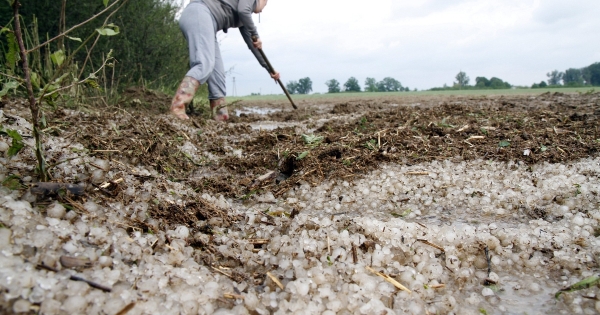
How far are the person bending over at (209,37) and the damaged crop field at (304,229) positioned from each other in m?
1.81

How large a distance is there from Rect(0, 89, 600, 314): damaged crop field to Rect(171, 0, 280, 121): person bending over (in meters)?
1.81

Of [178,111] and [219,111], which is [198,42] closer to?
[178,111]

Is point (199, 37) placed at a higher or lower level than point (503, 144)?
higher

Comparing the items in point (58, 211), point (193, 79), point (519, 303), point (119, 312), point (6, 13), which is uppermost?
point (6, 13)

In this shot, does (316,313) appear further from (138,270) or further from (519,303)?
(519,303)

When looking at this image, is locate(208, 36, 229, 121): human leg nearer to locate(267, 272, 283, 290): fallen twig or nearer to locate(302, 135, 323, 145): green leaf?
locate(302, 135, 323, 145): green leaf

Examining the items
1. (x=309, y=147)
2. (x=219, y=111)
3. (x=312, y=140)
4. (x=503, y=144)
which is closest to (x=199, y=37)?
(x=219, y=111)

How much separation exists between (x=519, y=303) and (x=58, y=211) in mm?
1432

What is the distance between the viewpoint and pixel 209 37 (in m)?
4.62

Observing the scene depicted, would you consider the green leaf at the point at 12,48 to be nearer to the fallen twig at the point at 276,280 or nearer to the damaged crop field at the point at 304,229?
the damaged crop field at the point at 304,229

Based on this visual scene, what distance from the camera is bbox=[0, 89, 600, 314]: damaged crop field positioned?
1078 mm

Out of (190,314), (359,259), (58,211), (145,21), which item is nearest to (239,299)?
(190,314)

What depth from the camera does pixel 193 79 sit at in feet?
14.3

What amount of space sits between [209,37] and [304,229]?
3683 millimetres
